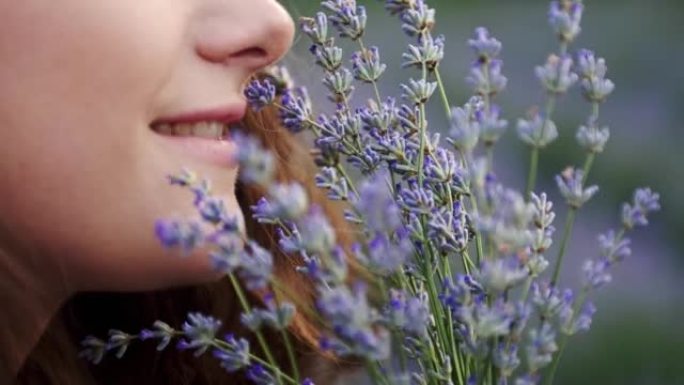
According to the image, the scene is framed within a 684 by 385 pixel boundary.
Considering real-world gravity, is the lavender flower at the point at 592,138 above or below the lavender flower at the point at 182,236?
above

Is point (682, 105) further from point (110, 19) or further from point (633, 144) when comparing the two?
point (110, 19)

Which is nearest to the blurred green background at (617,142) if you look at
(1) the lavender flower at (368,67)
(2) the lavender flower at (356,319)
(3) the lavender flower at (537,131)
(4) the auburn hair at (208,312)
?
(4) the auburn hair at (208,312)

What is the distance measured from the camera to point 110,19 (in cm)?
108

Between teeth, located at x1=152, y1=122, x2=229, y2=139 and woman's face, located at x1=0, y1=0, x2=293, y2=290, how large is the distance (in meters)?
0.01

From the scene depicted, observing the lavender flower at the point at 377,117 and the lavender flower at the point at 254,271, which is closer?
the lavender flower at the point at 254,271

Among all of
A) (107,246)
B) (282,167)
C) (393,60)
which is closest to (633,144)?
(393,60)

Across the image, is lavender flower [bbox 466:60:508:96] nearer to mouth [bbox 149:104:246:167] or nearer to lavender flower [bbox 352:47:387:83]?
lavender flower [bbox 352:47:387:83]

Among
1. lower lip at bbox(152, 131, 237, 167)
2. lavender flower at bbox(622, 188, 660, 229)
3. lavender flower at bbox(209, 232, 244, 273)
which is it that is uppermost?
lavender flower at bbox(622, 188, 660, 229)

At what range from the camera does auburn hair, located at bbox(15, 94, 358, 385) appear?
1.42 meters

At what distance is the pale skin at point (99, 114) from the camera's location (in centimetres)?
108

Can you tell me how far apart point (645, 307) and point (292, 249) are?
3.69 m

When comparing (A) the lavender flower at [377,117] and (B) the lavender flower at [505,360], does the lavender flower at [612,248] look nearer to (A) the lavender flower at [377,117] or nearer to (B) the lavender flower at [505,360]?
(B) the lavender flower at [505,360]

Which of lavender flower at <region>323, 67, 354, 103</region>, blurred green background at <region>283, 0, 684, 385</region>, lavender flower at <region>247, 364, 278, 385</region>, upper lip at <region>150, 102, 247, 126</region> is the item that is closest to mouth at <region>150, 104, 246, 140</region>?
upper lip at <region>150, 102, 247, 126</region>

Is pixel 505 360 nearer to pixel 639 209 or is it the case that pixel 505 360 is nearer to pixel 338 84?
pixel 639 209
